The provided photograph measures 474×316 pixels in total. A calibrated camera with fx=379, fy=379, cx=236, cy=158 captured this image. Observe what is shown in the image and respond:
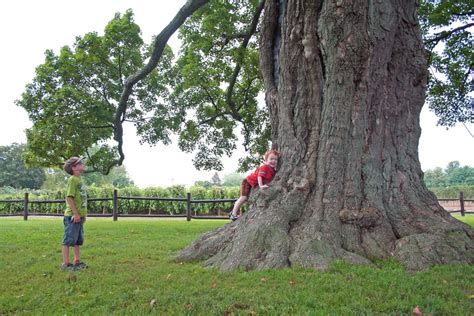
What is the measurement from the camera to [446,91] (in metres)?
11.5

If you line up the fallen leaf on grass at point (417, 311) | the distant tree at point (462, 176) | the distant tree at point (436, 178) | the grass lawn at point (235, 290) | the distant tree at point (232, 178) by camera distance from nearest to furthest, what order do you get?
the fallen leaf on grass at point (417, 311) → the grass lawn at point (235, 290) → the distant tree at point (462, 176) → the distant tree at point (436, 178) → the distant tree at point (232, 178)

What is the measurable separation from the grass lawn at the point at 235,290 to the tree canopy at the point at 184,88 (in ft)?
19.1

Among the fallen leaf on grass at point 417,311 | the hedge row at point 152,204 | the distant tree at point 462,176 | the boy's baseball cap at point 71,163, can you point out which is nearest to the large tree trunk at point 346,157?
the fallen leaf on grass at point 417,311

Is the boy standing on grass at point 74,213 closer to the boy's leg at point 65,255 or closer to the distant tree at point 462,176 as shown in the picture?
the boy's leg at point 65,255

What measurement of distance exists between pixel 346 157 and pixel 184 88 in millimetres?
7745

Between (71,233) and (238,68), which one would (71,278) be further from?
(238,68)

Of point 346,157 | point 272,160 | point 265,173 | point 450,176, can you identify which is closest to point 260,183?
point 265,173

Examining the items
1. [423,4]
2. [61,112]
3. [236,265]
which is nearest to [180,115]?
[61,112]

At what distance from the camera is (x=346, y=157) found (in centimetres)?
462

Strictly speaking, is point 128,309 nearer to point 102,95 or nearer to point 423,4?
point 102,95

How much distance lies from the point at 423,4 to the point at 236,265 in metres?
9.83

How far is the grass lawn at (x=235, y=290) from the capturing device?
9.42 ft

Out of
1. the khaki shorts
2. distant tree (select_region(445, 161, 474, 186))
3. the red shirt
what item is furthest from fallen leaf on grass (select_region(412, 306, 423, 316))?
distant tree (select_region(445, 161, 474, 186))

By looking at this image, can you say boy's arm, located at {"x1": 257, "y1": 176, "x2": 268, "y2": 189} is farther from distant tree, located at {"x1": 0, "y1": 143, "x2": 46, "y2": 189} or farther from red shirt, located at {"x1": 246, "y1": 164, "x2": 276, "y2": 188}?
distant tree, located at {"x1": 0, "y1": 143, "x2": 46, "y2": 189}
